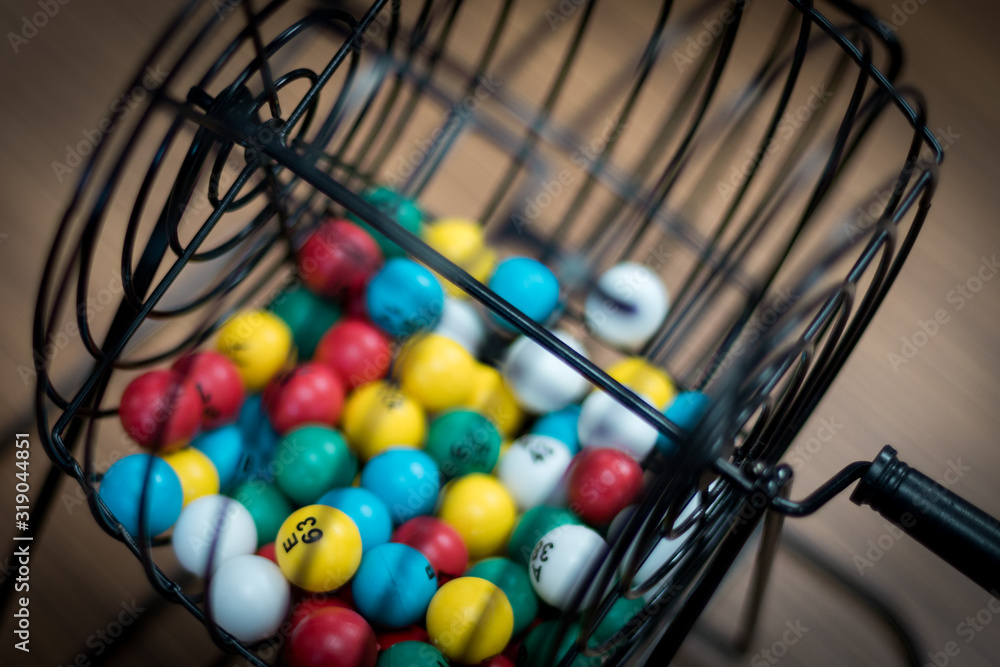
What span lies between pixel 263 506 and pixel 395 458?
0.38 ft

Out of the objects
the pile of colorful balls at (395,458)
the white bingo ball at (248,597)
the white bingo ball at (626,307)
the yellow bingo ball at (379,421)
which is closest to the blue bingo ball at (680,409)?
the pile of colorful balls at (395,458)

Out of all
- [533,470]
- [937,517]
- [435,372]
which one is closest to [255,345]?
[435,372]

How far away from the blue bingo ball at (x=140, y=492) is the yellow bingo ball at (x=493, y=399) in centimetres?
27

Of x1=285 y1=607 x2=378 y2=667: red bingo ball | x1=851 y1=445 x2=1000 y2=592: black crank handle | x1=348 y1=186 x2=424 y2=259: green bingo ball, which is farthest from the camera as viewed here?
x1=348 y1=186 x2=424 y2=259: green bingo ball

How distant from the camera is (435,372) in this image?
706mm

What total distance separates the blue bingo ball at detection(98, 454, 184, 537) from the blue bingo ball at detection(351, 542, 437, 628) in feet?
0.49

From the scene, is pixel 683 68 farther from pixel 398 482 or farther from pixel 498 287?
pixel 398 482

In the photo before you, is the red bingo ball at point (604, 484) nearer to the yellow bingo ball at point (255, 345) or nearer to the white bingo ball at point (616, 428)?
the white bingo ball at point (616, 428)

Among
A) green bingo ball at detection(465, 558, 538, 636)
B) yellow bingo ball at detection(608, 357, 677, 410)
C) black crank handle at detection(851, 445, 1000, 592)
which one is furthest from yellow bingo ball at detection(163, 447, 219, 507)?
black crank handle at detection(851, 445, 1000, 592)

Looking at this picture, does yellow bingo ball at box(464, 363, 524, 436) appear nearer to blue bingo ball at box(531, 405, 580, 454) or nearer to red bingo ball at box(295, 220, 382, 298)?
blue bingo ball at box(531, 405, 580, 454)

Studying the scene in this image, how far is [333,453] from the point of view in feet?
2.13

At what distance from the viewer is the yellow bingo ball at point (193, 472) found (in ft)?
2.03

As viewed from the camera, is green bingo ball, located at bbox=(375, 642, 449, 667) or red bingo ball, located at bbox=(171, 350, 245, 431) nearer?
green bingo ball, located at bbox=(375, 642, 449, 667)

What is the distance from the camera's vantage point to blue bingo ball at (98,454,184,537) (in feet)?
1.81
